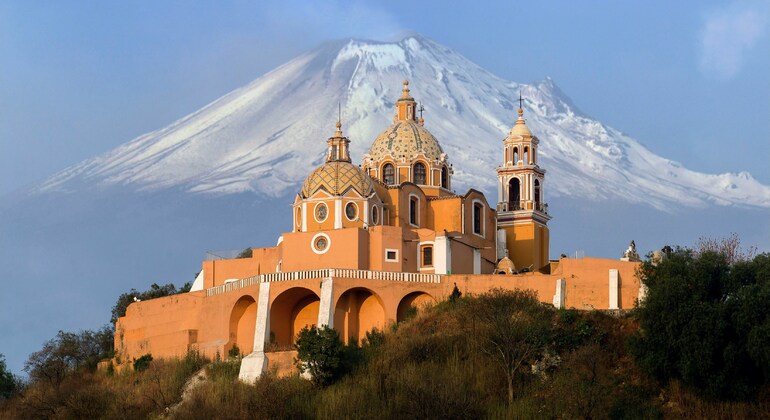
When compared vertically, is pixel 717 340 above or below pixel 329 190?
below

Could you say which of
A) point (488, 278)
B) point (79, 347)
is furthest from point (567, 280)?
point (79, 347)

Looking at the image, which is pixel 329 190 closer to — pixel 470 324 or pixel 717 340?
pixel 470 324

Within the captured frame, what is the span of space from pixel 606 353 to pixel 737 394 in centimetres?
527

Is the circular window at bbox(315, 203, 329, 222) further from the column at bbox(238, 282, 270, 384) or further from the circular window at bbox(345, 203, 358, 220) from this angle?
the column at bbox(238, 282, 270, 384)

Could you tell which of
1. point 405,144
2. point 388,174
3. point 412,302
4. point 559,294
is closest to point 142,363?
point 412,302

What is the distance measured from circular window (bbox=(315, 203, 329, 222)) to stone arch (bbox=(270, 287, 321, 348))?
2.89m

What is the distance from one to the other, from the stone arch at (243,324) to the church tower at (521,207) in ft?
39.1

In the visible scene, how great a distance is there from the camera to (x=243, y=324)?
194 feet

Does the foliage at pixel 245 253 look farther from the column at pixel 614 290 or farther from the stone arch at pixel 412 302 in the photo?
the column at pixel 614 290

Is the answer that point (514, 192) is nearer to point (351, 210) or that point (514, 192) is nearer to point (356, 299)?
point (351, 210)

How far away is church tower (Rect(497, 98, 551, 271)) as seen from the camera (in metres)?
67.1

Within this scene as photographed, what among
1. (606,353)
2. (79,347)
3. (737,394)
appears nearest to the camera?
(737,394)

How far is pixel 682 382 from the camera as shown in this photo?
166ft

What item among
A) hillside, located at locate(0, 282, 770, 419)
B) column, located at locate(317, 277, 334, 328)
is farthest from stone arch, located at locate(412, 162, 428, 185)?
column, located at locate(317, 277, 334, 328)
